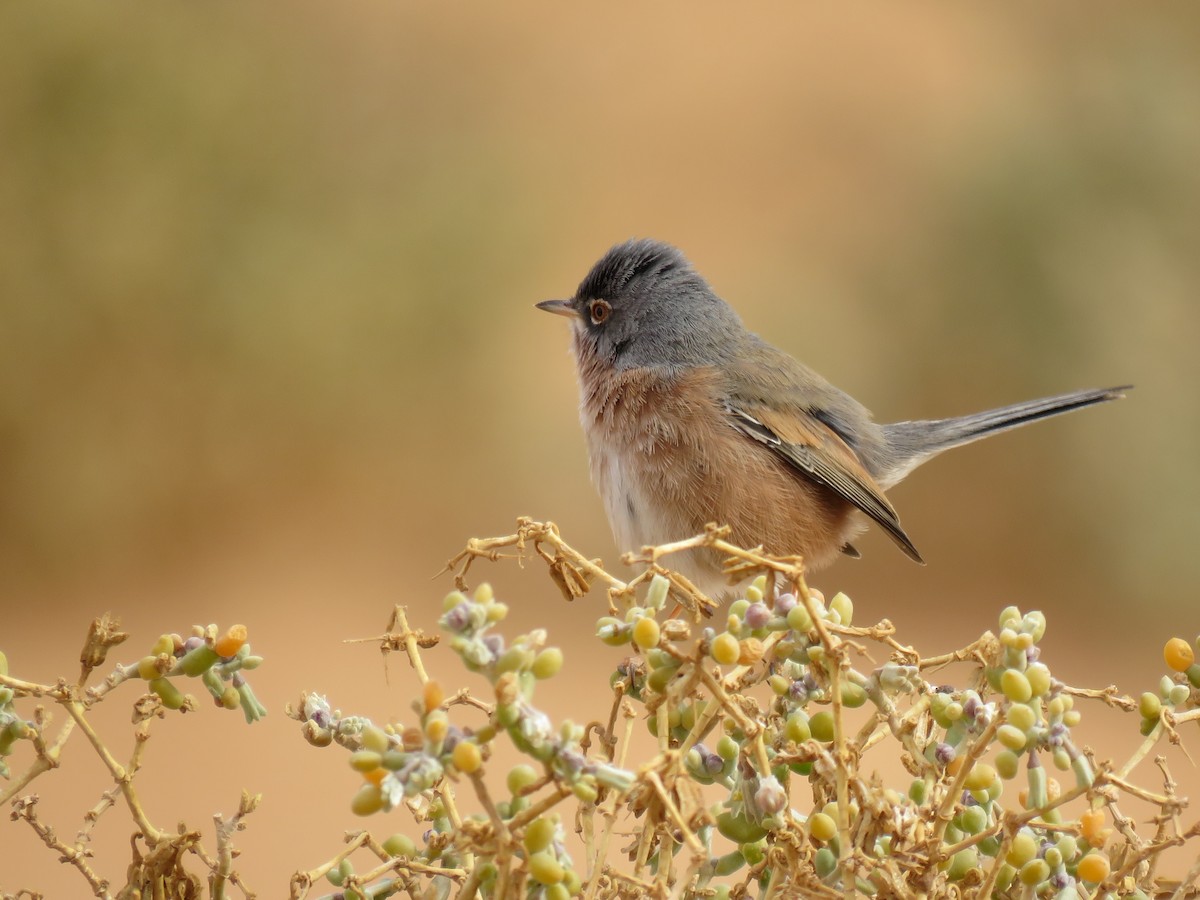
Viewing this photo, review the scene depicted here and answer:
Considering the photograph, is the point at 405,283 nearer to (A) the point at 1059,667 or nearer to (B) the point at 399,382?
(B) the point at 399,382

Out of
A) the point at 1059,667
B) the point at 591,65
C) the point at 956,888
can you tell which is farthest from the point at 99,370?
the point at 591,65

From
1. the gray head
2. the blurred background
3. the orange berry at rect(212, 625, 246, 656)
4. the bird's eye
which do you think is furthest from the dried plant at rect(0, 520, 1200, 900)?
the blurred background

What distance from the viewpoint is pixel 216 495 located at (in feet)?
27.0

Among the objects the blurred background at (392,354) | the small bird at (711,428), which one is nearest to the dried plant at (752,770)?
the small bird at (711,428)

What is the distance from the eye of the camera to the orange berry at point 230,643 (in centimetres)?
113

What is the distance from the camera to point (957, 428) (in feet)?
13.7

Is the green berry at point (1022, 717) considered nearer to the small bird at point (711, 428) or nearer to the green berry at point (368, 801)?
Result: the green berry at point (368, 801)

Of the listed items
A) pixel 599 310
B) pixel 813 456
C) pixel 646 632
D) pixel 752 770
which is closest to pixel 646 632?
pixel 646 632

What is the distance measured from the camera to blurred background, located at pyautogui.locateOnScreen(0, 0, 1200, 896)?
23.5ft

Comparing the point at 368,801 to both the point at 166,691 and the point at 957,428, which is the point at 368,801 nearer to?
the point at 166,691

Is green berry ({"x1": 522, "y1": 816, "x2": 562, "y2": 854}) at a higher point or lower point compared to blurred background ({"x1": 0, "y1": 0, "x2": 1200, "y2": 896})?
lower

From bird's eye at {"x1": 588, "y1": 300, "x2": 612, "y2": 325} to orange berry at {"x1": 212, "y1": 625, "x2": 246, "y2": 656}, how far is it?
280cm

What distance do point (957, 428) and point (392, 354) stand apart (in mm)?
5153

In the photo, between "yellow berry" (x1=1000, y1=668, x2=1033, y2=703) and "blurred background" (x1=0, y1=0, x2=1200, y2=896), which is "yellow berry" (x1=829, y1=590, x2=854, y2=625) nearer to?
"yellow berry" (x1=1000, y1=668, x2=1033, y2=703)
